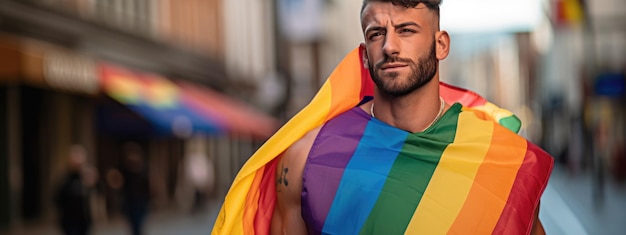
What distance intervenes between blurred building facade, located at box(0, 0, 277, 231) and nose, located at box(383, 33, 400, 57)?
10.8 meters

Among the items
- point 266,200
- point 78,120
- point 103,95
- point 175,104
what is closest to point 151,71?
point 175,104

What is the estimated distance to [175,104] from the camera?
25.7m

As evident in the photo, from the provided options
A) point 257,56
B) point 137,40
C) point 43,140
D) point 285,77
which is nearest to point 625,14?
point 257,56

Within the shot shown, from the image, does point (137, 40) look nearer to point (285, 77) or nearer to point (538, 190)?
point (538, 190)

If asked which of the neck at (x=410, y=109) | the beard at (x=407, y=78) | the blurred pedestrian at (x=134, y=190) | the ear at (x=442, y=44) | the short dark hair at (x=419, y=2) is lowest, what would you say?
the blurred pedestrian at (x=134, y=190)

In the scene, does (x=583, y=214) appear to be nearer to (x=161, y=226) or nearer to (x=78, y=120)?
(x=161, y=226)

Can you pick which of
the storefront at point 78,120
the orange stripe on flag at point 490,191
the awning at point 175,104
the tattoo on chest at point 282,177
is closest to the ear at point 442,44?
the orange stripe on flag at point 490,191

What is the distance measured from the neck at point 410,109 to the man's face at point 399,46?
0.13 ft

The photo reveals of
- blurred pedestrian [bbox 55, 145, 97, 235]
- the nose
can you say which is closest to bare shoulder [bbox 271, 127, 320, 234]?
the nose

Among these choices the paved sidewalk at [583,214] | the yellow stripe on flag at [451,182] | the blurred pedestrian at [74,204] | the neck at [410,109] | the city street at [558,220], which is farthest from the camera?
the city street at [558,220]

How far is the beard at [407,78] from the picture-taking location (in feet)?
10.2

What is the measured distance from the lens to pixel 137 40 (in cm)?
2508

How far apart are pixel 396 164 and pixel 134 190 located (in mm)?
10077

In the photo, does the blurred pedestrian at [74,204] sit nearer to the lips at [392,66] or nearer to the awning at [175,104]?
the awning at [175,104]
